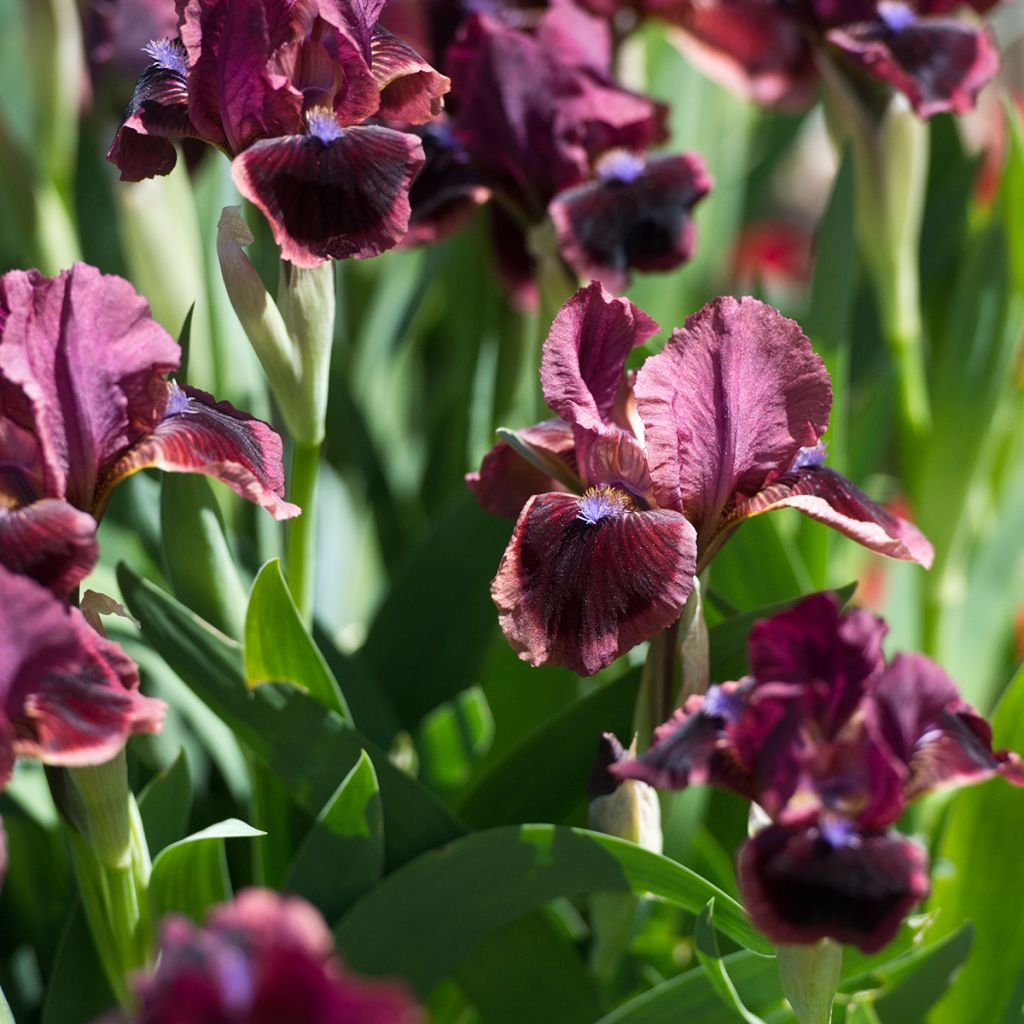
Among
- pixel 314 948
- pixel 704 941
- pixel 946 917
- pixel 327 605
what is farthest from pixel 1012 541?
pixel 314 948

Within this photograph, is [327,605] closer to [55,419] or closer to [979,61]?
[55,419]

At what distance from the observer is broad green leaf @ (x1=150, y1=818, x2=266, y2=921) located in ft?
2.21

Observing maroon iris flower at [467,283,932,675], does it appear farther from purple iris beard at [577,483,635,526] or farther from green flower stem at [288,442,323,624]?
green flower stem at [288,442,323,624]

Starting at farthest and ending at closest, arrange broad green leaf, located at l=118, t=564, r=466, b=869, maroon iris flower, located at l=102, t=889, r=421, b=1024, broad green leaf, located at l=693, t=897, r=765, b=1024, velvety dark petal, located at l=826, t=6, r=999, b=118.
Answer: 1. velvety dark petal, located at l=826, t=6, r=999, b=118
2. broad green leaf, located at l=118, t=564, r=466, b=869
3. broad green leaf, located at l=693, t=897, r=765, b=1024
4. maroon iris flower, located at l=102, t=889, r=421, b=1024

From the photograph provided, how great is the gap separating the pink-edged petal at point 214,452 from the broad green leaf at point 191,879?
0.58ft

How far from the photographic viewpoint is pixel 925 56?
983 millimetres

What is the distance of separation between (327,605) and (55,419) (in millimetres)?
577

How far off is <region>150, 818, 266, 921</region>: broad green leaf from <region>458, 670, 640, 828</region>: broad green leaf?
0.16 metres

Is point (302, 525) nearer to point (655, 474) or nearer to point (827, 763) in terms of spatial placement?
point (655, 474)

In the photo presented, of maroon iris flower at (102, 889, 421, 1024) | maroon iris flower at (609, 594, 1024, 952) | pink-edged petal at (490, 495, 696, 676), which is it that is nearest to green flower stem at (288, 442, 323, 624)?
pink-edged petal at (490, 495, 696, 676)

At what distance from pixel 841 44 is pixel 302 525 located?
57 centimetres

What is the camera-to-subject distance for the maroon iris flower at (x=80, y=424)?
1.77 ft

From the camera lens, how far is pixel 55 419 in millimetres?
576

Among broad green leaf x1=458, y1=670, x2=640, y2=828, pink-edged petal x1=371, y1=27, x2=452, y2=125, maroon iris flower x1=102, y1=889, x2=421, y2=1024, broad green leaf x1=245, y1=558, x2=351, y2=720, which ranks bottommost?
broad green leaf x1=458, y1=670, x2=640, y2=828
